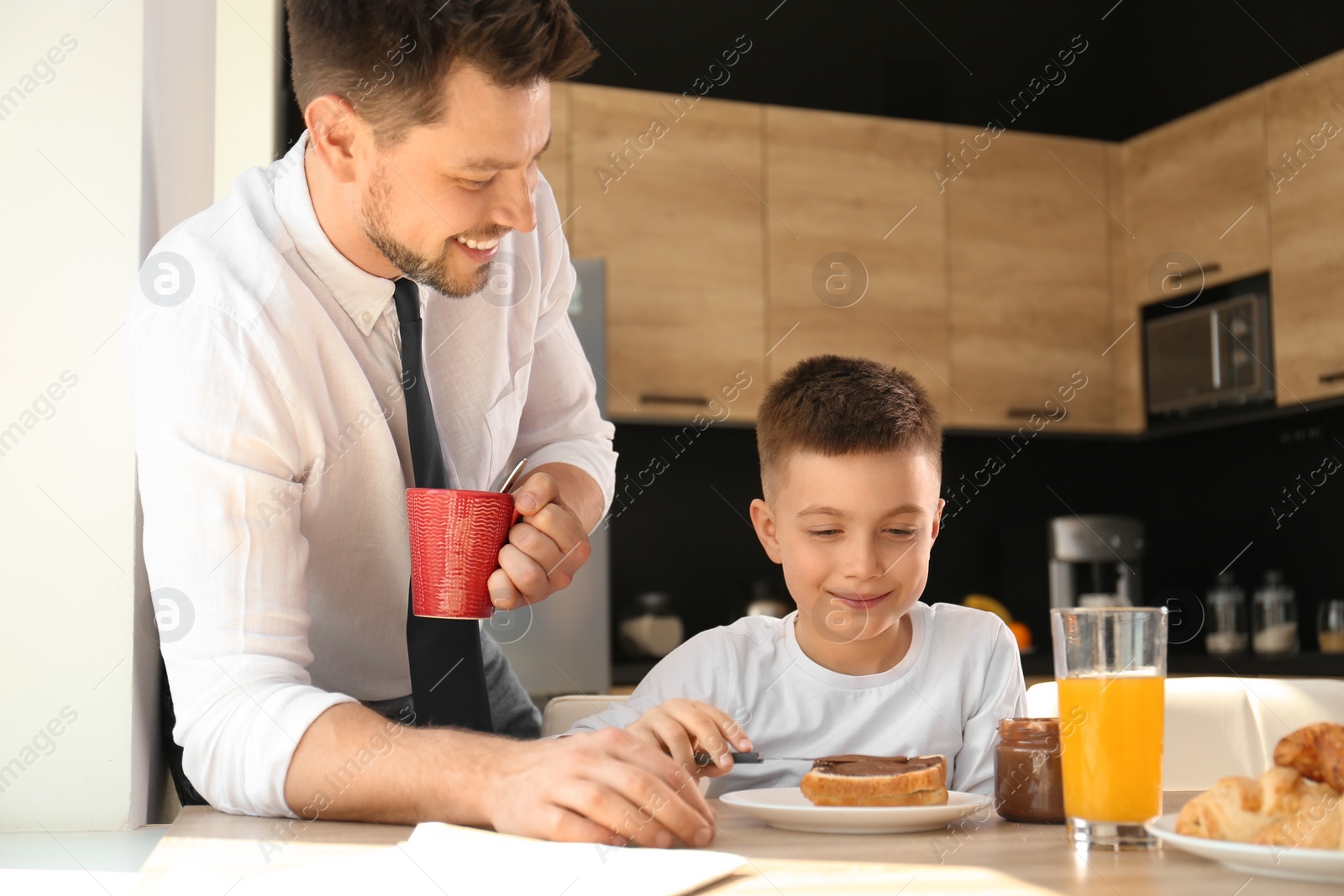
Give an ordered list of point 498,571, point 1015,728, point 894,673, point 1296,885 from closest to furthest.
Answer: point 1296,885 < point 1015,728 < point 498,571 < point 894,673

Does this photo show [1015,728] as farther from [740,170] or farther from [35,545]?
[740,170]

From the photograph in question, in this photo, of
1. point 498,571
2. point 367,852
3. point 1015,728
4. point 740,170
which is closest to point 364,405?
point 498,571

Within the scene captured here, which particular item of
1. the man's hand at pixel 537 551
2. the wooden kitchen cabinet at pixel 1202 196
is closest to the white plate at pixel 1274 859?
the man's hand at pixel 537 551

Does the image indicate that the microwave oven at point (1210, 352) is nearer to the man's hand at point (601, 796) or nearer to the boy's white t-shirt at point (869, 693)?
the boy's white t-shirt at point (869, 693)

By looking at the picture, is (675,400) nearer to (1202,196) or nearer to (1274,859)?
(1202,196)

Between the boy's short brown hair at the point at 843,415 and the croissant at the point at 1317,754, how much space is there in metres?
0.71

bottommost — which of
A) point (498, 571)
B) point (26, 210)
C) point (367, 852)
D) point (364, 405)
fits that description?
point (367, 852)

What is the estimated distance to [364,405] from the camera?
4.14 feet

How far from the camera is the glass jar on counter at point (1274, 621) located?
11.4 ft

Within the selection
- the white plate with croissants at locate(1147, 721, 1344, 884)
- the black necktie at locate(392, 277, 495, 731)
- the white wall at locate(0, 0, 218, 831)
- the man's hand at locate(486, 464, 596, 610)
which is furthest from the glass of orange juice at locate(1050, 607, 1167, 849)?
the white wall at locate(0, 0, 218, 831)

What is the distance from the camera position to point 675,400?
11.9 ft

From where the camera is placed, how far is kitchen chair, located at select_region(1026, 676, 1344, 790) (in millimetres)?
1456

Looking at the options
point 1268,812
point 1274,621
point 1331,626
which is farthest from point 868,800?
point 1274,621

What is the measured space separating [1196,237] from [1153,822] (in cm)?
340
